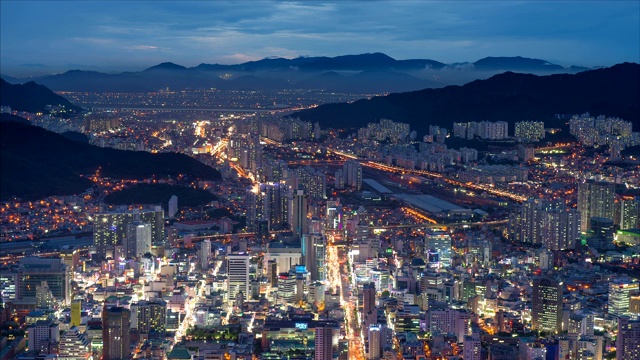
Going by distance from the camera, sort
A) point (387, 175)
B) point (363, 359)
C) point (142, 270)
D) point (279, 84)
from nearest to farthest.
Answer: point (363, 359), point (142, 270), point (387, 175), point (279, 84)

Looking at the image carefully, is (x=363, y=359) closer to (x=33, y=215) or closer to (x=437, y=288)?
(x=437, y=288)

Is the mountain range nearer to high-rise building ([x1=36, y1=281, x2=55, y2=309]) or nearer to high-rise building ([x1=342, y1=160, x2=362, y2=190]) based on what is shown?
high-rise building ([x1=342, y1=160, x2=362, y2=190])

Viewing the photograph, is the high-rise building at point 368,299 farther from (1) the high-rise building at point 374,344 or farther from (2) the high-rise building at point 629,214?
(2) the high-rise building at point 629,214

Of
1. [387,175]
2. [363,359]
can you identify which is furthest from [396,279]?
[387,175]

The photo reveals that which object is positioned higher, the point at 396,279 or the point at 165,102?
the point at 165,102

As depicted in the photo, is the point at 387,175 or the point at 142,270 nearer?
the point at 142,270

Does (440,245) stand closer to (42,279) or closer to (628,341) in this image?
(628,341)

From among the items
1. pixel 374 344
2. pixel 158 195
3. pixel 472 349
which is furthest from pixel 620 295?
pixel 158 195

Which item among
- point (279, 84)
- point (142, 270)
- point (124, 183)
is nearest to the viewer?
point (142, 270)

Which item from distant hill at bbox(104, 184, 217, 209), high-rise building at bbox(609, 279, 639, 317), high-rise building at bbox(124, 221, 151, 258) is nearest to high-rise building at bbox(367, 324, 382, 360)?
high-rise building at bbox(609, 279, 639, 317)
